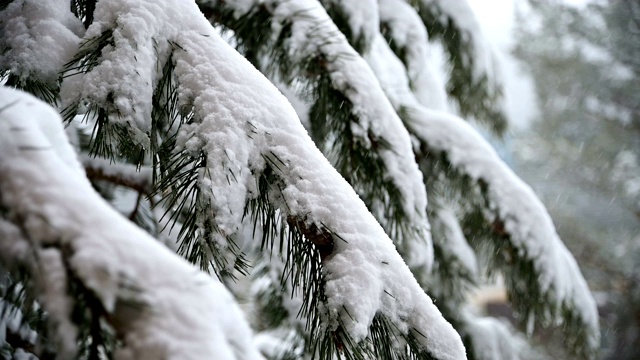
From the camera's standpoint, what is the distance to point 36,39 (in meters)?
0.58

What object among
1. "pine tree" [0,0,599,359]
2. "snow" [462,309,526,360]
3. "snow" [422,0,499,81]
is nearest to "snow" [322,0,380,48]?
"pine tree" [0,0,599,359]

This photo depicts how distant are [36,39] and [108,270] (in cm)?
43

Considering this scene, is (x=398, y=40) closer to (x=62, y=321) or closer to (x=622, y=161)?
(x=62, y=321)

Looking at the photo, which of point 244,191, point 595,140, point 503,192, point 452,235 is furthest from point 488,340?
point 595,140

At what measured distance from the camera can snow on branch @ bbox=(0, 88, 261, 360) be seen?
0.94ft

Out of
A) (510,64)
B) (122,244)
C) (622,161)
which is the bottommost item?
(622,161)

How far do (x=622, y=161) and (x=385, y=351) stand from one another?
673 cm

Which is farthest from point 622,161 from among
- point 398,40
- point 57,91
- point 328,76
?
point 57,91

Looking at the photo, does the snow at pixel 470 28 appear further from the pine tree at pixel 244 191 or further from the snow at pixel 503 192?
the snow at pixel 503 192

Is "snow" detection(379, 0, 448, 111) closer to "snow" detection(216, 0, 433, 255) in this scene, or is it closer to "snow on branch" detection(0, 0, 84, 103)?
"snow" detection(216, 0, 433, 255)

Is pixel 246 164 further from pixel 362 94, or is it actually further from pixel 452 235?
pixel 452 235

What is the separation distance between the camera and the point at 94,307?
30 centimetres

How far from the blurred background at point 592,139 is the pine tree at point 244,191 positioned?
5.09 meters

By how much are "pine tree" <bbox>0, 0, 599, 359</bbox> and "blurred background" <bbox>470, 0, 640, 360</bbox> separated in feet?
16.7
